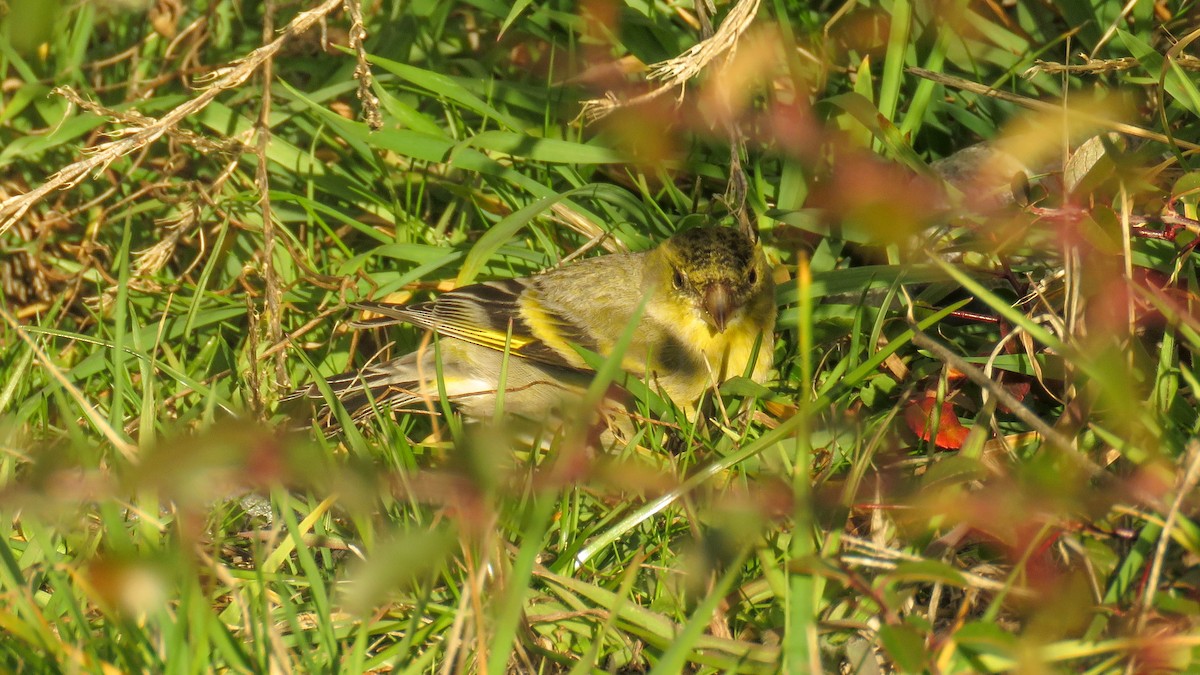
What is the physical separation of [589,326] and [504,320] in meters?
0.36

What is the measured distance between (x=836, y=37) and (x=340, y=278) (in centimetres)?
221

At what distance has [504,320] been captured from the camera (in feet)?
15.1

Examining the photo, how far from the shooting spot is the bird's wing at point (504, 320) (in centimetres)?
452

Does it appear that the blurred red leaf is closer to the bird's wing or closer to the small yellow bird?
the small yellow bird

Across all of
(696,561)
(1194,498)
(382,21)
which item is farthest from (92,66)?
(1194,498)

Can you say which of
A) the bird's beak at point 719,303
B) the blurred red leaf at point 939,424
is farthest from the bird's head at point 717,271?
the blurred red leaf at point 939,424

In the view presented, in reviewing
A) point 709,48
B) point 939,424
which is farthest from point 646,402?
point 709,48

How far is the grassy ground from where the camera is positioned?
232 centimetres

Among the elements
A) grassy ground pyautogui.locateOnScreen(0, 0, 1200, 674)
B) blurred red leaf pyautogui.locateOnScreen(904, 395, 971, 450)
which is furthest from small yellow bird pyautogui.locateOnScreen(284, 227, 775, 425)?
blurred red leaf pyautogui.locateOnScreen(904, 395, 971, 450)

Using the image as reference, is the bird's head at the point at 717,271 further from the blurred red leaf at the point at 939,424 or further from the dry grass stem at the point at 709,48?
the blurred red leaf at the point at 939,424

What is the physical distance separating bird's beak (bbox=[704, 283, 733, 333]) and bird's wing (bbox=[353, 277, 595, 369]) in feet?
A: 1.75

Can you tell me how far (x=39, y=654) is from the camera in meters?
2.46

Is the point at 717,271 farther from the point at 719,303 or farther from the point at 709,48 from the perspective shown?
the point at 709,48

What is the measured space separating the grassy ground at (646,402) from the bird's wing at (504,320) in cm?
19
